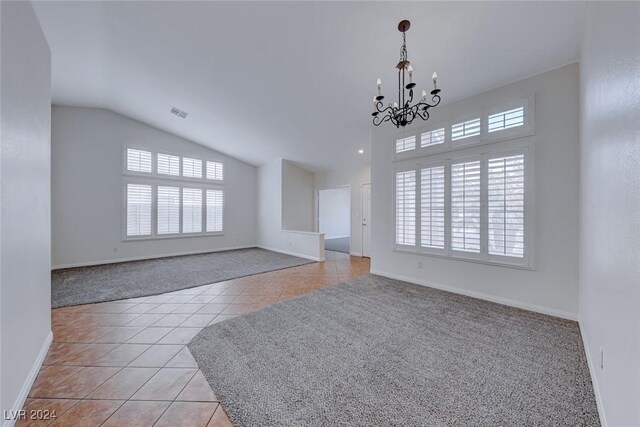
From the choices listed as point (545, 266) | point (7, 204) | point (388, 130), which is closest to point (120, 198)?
point (7, 204)

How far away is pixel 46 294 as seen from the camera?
2.20 m

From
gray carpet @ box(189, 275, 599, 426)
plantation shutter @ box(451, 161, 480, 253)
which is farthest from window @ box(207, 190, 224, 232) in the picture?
plantation shutter @ box(451, 161, 480, 253)

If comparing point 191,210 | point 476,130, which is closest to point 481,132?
point 476,130

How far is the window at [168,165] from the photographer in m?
6.35

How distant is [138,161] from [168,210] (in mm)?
1399

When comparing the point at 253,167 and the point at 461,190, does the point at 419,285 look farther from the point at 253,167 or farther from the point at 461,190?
the point at 253,167

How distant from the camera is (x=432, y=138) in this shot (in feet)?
12.5

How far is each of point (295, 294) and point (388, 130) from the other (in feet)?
10.8

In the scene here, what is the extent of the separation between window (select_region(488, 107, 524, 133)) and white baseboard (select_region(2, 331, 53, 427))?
509 cm

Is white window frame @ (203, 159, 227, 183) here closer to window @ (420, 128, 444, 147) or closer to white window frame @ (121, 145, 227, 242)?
white window frame @ (121, 145, 227, 242)

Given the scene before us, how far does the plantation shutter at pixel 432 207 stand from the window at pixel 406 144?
1.59ft

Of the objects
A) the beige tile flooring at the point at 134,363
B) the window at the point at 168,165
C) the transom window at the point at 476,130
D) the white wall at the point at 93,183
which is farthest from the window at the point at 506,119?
the window at the point at 168,165

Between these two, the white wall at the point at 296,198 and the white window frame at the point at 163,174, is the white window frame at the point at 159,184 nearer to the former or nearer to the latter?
the white window frame at the point at 163,174

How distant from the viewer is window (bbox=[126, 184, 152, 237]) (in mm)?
Answer: 5868
